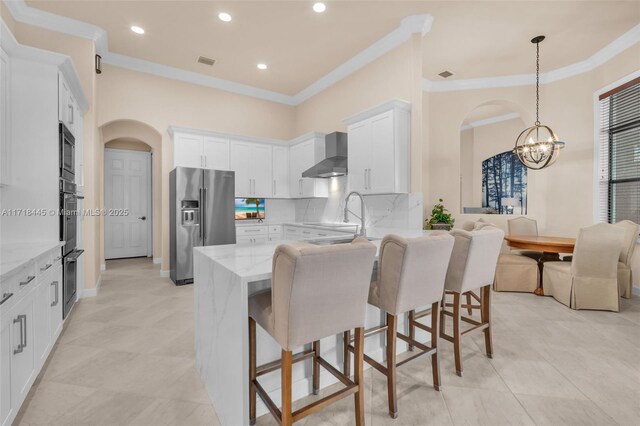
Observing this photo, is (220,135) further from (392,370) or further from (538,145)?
(538,145)

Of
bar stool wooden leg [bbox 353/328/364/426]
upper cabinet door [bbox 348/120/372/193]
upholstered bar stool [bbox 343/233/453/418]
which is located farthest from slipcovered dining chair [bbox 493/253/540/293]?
bar stool wooden leg [bbox 353/328/364/426]

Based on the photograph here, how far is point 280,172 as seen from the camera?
18.6 ft

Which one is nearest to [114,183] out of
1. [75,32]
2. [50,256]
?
[75,32]

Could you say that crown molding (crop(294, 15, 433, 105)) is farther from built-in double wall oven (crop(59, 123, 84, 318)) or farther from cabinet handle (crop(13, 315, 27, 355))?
cabinet handle (crop(13, 315, 27, 355))

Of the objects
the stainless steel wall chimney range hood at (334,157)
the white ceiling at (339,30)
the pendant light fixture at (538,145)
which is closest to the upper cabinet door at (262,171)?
the stainless steel wall chimney range hood at (334,157)

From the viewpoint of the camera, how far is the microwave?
8.87ft

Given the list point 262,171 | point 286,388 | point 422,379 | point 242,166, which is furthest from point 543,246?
point 242,166

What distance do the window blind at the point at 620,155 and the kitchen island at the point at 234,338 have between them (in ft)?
14.0

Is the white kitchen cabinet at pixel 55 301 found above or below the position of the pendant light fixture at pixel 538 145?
below

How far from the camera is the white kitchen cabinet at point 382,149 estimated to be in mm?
3607

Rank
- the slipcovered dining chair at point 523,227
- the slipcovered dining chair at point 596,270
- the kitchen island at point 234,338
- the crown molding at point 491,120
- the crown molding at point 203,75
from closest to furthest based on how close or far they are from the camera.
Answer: the kitchen island at point 234,338 → the slipcovered dining chair at point 596,270 → the crown molding at point 203,75 → the slipcovered dining chair at point 523,227 → the crown molding at point 491,120

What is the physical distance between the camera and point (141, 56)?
4.54 metres

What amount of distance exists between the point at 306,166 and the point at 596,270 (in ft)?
13.5

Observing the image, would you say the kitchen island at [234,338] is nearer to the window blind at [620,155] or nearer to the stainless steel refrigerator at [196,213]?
the stainless steel refrigerator at [196,213]
